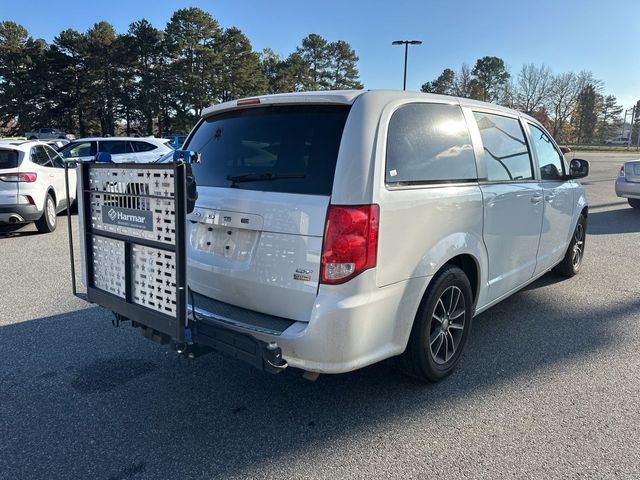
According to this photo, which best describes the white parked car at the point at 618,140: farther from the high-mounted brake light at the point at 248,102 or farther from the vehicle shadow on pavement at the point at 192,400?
the high-mounted brake light at the point at 248,102

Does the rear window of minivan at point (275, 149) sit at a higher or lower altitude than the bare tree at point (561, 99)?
lower

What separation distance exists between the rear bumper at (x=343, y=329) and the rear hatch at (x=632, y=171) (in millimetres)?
11410

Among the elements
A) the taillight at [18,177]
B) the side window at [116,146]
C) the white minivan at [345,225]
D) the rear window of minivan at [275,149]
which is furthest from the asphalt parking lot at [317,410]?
the side window at [116,146]

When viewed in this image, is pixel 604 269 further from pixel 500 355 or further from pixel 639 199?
pixel 639 199

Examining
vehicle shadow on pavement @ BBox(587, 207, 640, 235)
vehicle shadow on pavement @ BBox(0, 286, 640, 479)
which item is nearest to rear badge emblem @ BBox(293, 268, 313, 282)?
vehicle shadow on pavement @ BBox(0, 286, 640, 479)

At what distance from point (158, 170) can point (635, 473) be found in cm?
285

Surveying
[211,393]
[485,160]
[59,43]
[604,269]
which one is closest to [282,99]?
[485,160]

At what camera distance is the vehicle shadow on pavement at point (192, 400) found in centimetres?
254

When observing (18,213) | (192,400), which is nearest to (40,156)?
(18,213)

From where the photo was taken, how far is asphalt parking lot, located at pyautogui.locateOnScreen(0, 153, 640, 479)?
8.17 feet

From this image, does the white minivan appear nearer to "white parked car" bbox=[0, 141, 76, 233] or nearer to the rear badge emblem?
the rear badge emblem

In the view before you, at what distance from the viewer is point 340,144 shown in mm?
2617

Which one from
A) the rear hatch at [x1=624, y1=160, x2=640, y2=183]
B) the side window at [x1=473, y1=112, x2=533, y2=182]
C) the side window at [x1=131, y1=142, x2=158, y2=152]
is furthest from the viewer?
the side window at [x1=131, y1=142, x2=158, y2=152]

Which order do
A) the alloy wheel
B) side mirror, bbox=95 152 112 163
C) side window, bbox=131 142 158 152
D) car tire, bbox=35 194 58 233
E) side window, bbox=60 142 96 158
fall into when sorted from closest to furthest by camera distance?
side mirror, bbox=95 152 112 163 → the alloy wheel → car tire, bbox=35 194 58 233 → side window, bbox=131 142 158 152 → side window, bbox=60 142 96 158
